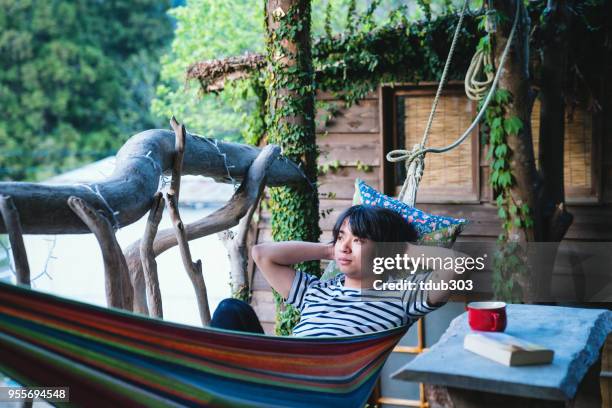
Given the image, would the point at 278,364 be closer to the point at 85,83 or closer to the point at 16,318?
the point at 16,318

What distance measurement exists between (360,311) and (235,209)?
0.72m

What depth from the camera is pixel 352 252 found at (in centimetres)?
197

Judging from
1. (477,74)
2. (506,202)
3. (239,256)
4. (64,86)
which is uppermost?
(64,86)

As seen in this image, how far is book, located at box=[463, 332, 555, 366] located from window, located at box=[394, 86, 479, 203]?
249 cm

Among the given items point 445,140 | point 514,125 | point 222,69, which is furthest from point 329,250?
point 222,69

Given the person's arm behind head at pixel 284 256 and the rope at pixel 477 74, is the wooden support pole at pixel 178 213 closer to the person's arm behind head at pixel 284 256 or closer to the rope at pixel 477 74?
the person's arm behind head at pixel 284 256

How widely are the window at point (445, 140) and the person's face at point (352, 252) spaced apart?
2.17m

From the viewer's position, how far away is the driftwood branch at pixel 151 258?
198 cm

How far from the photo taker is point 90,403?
1500mm

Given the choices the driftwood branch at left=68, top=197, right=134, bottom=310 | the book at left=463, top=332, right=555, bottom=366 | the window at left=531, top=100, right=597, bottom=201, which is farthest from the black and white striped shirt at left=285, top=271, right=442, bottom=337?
the window at left=531, top=100, right=597, bottom=201

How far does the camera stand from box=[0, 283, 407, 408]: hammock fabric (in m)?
1.44

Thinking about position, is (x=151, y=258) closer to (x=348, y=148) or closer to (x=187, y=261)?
(x=187, y=261)

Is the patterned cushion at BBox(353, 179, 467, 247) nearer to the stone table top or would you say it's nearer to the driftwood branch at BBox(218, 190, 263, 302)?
the stone table top

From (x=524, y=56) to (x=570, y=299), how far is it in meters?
1.36
